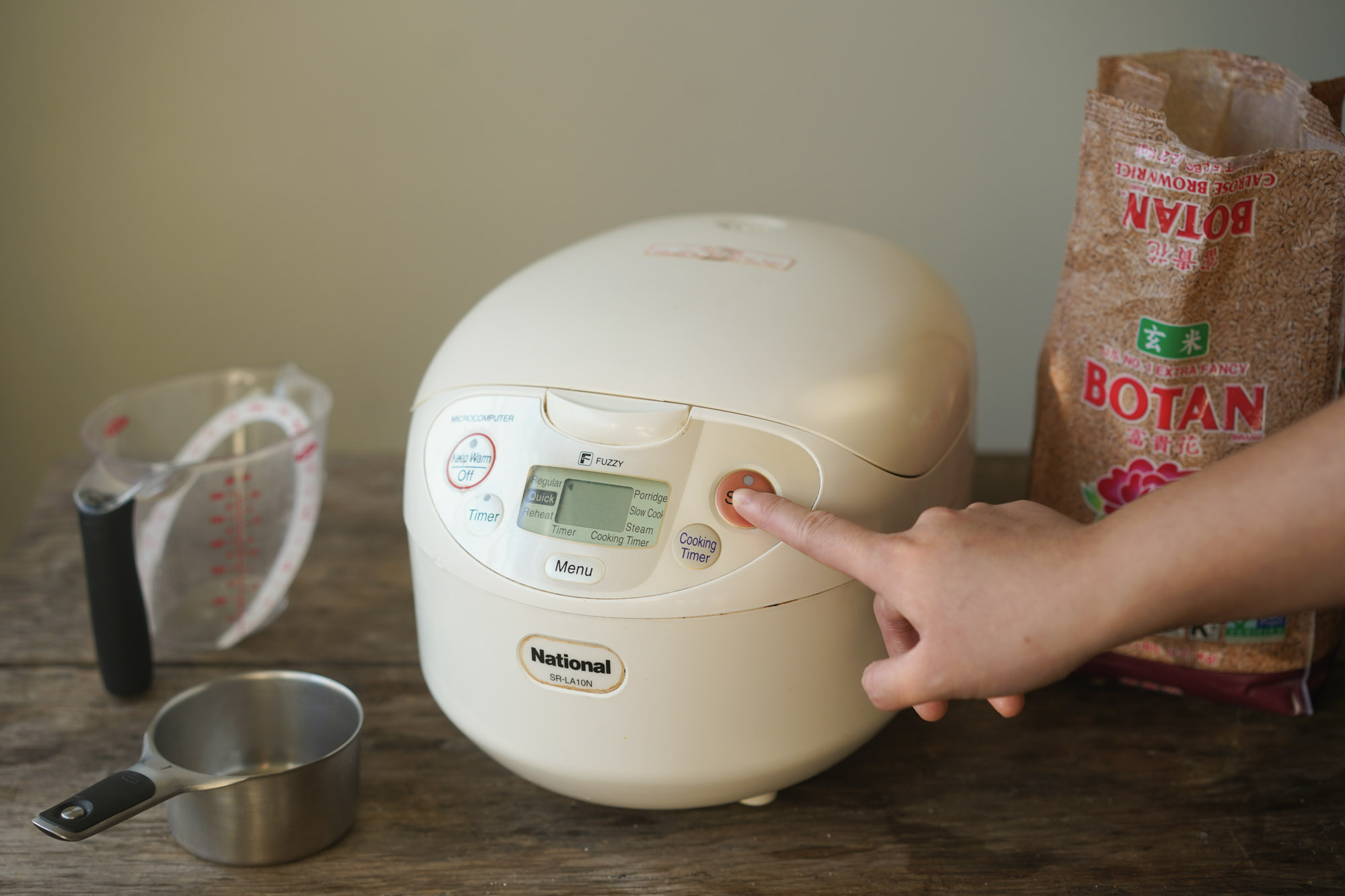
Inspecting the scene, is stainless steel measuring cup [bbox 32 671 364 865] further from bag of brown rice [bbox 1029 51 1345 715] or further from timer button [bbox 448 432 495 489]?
bag of brown rice [bbox 1029 51 1345 715]

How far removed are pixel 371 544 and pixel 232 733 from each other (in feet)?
0.97

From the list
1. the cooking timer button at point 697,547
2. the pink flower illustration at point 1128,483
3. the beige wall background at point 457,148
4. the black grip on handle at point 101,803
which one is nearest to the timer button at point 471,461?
the cooking timer button at point 697,547

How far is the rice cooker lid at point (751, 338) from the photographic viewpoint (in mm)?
560

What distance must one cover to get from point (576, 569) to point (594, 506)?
0.03 metres

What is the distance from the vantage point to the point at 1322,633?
27.3 inches

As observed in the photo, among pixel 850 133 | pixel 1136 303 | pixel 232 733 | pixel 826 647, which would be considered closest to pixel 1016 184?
pixel 850 133

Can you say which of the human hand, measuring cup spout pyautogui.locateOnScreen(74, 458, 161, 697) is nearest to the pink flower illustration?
the human hand

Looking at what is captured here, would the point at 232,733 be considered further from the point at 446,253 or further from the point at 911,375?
the point at 446,253

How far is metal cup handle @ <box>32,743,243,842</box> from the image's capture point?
51 cm

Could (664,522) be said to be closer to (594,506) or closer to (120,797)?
(594,506)

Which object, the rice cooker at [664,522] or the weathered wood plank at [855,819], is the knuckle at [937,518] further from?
the weathered wood plank at [855,819]

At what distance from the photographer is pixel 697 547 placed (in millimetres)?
536

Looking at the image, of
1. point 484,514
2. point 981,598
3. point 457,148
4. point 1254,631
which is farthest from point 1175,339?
point 457,148

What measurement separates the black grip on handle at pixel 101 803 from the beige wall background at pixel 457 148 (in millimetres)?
780
